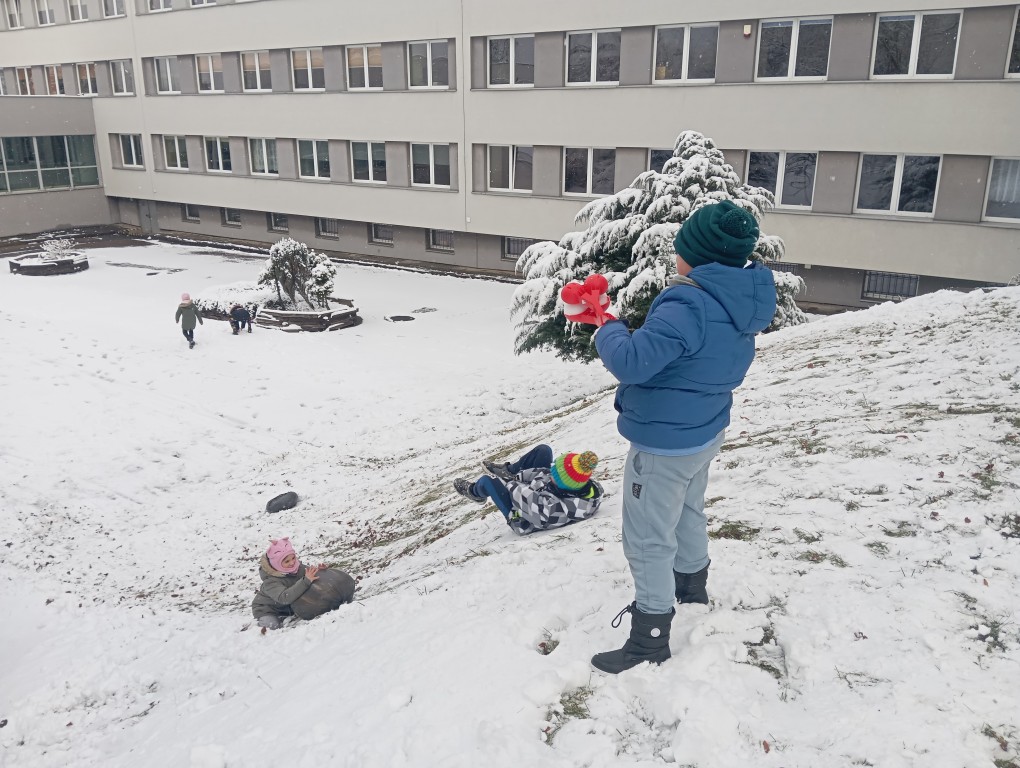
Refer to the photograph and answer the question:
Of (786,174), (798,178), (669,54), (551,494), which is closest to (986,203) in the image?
(798,178)

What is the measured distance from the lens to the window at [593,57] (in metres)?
21.6

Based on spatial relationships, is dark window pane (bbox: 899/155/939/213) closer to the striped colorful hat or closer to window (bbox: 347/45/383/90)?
the striped colorful hat

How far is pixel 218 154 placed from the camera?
31234mm

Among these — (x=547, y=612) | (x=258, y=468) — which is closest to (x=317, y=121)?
(x=258, y=468)

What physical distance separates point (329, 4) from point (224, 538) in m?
22.5

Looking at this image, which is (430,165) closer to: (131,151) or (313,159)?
(313,159)

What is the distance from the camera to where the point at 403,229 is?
2741 cm

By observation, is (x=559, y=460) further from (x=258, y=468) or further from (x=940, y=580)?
(x=258, y=468)

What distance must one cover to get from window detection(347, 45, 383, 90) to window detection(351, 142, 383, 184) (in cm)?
195

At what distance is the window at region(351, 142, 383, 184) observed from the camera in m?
26.7

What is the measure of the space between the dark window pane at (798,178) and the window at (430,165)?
10.7m

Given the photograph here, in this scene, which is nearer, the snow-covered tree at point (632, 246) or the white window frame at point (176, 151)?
the snow-covered tree at point (632, 246)

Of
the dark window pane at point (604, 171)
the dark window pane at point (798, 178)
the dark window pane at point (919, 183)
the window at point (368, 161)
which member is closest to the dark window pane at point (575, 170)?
the dark window pane at point (604, 171)

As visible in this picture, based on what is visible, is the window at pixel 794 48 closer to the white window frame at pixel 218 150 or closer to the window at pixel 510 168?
the window at pixel 510 168
